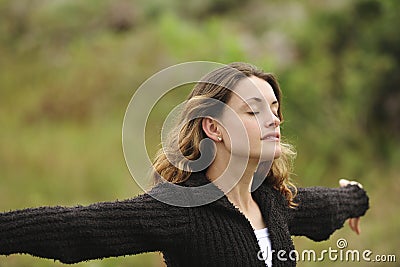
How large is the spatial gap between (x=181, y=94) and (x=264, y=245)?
562 centimetres

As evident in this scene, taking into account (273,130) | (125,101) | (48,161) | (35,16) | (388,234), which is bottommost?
(273,130)

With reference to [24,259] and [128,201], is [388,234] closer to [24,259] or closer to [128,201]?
[24,259]

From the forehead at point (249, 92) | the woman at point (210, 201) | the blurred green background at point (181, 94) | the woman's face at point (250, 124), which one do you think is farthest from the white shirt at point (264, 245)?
the blurred green background at point (181, 94)

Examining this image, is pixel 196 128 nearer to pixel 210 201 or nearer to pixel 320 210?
pixel 210 201

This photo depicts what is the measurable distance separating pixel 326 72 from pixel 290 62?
48 cm

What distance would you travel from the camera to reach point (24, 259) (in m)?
4.24

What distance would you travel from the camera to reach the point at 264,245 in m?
2.06

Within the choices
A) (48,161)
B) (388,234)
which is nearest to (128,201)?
(388,234)

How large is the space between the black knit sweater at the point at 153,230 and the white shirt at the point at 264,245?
14 millimetres

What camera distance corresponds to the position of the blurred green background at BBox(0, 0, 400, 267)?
19.9 ft

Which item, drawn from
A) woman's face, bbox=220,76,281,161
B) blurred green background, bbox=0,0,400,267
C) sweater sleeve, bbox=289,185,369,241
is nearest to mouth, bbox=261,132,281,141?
woman's face, bbox=220,76,281,161

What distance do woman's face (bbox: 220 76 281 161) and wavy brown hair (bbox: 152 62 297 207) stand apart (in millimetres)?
29

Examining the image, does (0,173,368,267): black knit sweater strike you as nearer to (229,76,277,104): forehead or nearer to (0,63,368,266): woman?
(0,63,368,266): woman

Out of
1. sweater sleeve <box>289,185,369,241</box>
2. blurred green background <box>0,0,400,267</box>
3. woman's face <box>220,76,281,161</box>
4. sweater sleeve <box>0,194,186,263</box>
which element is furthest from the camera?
blurred green background <box>0,0,400,267</box>
